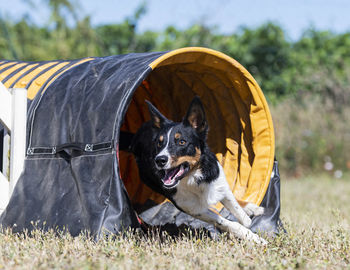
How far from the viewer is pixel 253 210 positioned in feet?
15.5

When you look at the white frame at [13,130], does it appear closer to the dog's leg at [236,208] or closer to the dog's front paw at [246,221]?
the dog's leg at [236,208]

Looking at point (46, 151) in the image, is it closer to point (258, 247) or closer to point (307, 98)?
point (258, 247)

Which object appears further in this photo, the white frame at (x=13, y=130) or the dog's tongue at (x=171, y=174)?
the white frame at (x=13, y=130)

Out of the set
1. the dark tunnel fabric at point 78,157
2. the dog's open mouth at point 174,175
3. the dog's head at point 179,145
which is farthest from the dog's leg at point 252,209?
the dark tunnel fabric at point 78,157

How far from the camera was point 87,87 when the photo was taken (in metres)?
4.32

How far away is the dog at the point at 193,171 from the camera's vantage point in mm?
4184

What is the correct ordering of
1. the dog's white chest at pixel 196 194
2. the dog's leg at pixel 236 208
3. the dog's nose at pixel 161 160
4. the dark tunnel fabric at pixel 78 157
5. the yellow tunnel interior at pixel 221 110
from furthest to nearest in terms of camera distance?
the yellow tunnel interior at pixel 221 110
the dog's leg at pixel 236 208
the dog's white chest at pixel 196 194
the dog's nose at pixel 161 160
the dark tunnel fabric at pixel 78 157

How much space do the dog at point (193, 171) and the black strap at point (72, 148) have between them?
484 millimetres

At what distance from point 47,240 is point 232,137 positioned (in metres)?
2.71

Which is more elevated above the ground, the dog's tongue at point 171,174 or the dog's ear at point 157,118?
the dog's ear at point 157,118

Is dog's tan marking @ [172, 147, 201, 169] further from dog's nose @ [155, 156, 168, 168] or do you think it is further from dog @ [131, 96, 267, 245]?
dog's nose @ [155, 156, 168, 168]

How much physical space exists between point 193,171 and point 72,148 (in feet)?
3.68

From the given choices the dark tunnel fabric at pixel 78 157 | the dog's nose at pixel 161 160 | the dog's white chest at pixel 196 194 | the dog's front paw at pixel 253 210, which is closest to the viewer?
the dark tunnel fabric at pixel 78 157

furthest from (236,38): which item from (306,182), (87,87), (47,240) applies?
(47,240)
